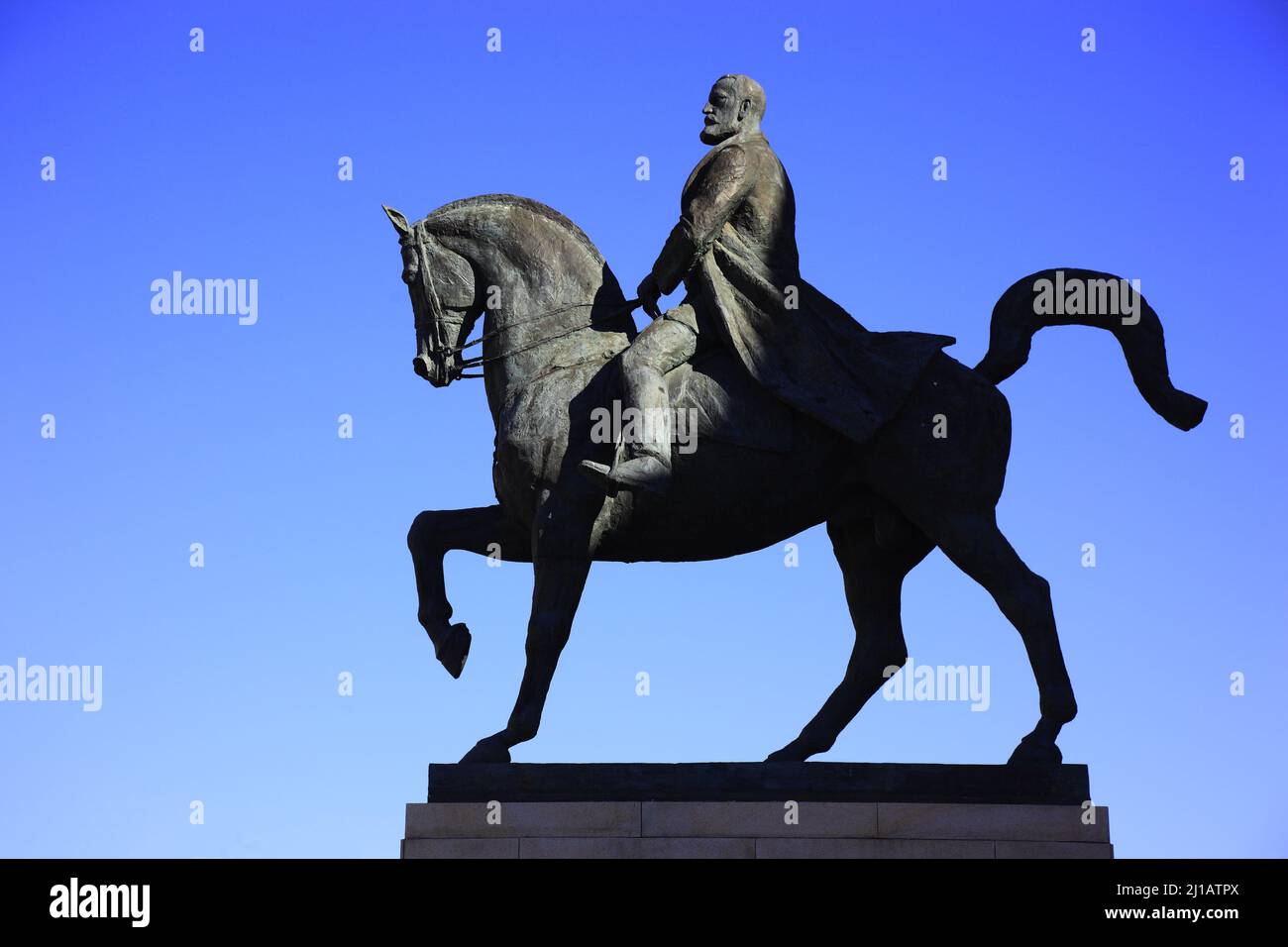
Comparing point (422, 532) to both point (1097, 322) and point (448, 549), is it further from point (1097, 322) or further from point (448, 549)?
→ point (1097, 322)

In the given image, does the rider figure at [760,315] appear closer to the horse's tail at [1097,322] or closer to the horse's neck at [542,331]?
the horse's neck at [542,331]

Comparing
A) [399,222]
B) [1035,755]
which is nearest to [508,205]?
[399,222]

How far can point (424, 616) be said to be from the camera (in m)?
14.0

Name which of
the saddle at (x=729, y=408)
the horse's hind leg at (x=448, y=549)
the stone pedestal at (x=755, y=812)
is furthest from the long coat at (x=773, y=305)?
the stone pedestal at (x=755, y=812)

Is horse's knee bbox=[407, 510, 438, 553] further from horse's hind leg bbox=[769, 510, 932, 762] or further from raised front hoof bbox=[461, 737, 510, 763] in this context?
horse's hind leg bbox=[769, 510, 932, 762]

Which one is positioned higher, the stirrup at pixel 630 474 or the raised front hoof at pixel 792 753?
the stirrup at pixel 630 474

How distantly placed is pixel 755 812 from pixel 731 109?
5.12 meters

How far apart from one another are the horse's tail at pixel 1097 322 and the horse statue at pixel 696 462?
0.05ft

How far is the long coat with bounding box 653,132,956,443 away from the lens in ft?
44.5

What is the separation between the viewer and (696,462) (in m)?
13.4

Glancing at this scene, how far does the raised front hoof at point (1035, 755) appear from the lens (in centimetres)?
1311
